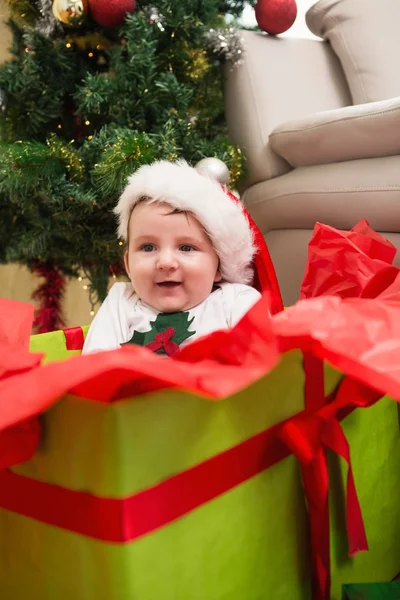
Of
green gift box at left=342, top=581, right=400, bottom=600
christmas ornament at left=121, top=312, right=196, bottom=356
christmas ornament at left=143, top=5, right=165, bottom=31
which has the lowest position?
green gift box at left=342, top=581, right=400, bottom=600

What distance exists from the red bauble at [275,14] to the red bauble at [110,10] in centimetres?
41

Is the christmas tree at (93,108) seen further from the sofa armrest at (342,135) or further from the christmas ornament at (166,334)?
the christmas ornament at (166,334)

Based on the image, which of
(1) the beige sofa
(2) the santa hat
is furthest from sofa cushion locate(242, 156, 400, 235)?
(2) the santa hat

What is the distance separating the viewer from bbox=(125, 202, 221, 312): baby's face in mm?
800


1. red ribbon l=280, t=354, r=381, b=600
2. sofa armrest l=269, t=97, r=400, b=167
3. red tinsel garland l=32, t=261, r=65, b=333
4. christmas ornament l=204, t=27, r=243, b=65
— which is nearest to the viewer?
red ribbon l=280, t=354, r=381, b=600

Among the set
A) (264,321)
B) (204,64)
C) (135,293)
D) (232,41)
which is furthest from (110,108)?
(264,321)

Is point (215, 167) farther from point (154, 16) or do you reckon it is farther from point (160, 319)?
point (160, 319)

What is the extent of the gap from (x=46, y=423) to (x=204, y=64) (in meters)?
1.14

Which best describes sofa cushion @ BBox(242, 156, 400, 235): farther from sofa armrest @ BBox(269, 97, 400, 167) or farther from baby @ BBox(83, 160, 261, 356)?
baby @ BBox(83, 160, 261, 356)

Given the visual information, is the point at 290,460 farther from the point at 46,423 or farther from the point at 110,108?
the point at 110,108

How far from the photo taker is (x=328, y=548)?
496 mm

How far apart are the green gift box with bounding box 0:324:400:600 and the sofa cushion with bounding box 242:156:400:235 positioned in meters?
0.68

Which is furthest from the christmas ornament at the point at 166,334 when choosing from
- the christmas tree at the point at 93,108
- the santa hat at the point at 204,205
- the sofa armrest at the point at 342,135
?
the sofa armrest at the point at 342,135

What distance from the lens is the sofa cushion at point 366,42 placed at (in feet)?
4.66
